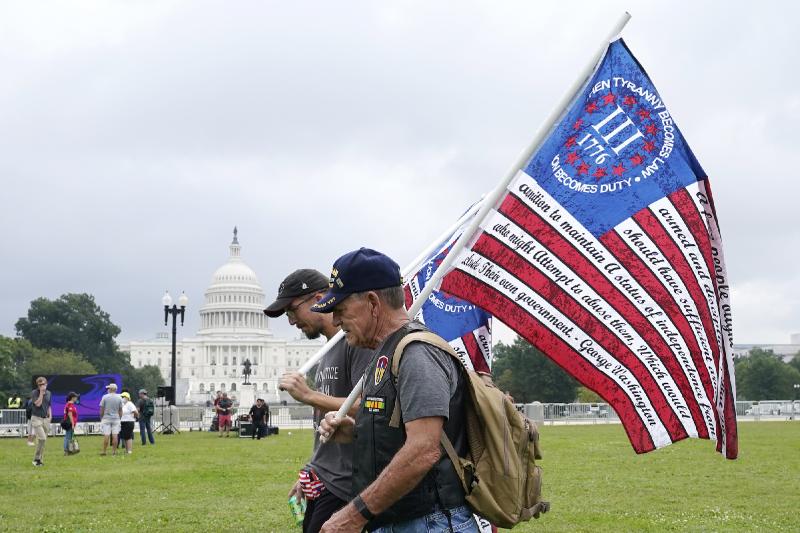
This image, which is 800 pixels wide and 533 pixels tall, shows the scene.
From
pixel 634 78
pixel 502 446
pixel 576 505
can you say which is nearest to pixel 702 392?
pixel 634 78

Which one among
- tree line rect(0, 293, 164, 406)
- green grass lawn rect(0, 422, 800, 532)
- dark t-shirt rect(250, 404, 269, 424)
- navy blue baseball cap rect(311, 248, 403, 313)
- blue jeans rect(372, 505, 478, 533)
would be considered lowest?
green grass lawn rect(0, 422, 800, 532)

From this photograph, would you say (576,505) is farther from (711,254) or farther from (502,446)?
(502,446)

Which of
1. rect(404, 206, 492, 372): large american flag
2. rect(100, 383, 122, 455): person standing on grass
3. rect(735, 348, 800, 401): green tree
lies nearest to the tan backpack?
rect(404, 206, 492, 372): large american flag

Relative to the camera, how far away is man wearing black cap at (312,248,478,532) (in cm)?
331

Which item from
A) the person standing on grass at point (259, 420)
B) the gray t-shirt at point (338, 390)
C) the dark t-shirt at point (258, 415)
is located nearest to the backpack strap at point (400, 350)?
the gray t-shirt at point (338, 390)

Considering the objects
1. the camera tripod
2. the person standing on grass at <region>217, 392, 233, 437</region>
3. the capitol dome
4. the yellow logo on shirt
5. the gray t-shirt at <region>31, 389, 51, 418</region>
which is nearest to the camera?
the yellow logo on shirt

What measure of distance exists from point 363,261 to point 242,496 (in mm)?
10020

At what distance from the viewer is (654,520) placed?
10.3 meters

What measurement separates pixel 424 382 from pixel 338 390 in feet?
5.53

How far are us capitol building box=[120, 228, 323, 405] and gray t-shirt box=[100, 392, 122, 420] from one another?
136 m

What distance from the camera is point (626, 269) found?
5.29m

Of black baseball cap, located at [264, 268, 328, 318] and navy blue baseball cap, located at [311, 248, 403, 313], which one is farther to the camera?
black baseball cap, located at [264, 268, 328, 318]

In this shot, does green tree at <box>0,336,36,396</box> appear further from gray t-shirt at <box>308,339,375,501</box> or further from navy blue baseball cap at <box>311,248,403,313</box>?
navy blue baseball cap at <box>311,248,403,313</box>

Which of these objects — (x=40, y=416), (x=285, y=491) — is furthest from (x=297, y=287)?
(x=40, y=416)
